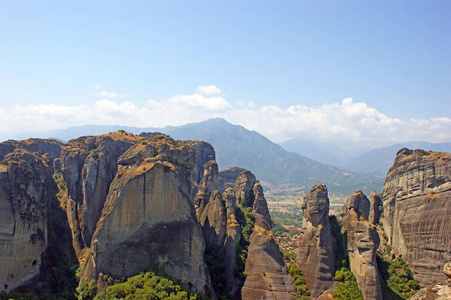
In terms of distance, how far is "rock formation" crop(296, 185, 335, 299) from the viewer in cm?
3369

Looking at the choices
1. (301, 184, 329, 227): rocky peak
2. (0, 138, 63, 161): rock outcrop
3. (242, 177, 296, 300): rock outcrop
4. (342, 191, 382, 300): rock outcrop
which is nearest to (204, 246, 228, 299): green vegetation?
(242, 177, 296, 300): rock outcrop

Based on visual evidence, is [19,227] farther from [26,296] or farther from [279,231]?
[279,231]

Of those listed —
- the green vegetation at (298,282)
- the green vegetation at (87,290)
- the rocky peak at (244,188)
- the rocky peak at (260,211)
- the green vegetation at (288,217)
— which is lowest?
the green vegetation at (288,217)

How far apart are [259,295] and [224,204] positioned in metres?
13.1

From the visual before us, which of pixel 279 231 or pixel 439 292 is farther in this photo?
pixel 279 231

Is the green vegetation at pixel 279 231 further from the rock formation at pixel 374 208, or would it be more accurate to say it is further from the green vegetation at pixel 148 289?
the green vegetation at pixel 148 289

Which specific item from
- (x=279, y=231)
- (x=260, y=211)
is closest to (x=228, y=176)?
(x=279, y=231)

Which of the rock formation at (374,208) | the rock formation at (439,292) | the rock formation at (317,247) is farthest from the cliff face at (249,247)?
the rock formation at (439,292)

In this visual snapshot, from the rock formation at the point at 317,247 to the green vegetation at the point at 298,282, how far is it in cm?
44

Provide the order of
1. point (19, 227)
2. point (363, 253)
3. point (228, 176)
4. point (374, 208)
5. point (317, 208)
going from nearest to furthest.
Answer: point (19, 227) → point (363, 253) → point (317, 208) → point (374, 208) → point (228, 176)

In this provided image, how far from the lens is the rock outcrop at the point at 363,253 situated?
30.5 metres

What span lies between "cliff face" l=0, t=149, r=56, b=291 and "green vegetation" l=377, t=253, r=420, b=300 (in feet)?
112

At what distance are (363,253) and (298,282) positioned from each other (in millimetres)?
7624

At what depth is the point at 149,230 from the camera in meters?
27.6
